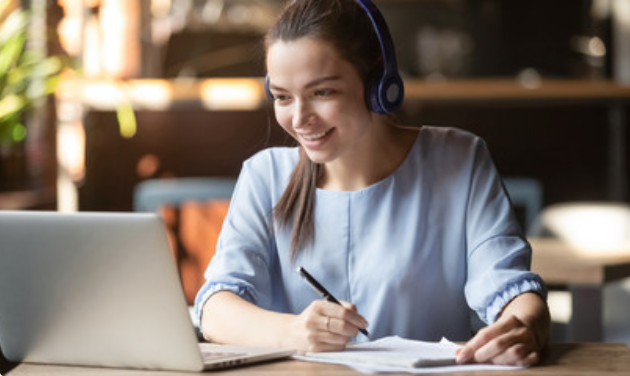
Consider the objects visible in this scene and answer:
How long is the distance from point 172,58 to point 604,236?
8.01 feet

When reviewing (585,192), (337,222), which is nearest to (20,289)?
(337,222)

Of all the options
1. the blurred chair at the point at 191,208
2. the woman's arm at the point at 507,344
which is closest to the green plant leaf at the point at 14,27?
the blurred chair at the point at 191,208

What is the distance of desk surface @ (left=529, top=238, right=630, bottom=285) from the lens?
88.0 inches

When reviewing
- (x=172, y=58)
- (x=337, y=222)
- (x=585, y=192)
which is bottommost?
(x=585, y=192)

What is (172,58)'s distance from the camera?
479 cm

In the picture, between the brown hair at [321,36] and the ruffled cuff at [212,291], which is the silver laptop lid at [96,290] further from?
the brown hair at [321,36]

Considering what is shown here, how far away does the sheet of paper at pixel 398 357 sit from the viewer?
1.23 m

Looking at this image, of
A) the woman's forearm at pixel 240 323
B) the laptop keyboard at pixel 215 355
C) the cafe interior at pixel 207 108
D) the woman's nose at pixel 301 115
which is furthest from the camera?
the cafe interior at pixel 207 108

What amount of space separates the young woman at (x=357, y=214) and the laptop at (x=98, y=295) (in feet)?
0.85

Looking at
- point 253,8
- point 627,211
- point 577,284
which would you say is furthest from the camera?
point 253,8

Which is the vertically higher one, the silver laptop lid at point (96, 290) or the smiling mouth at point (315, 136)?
the smiling mouth at point (315, 136)

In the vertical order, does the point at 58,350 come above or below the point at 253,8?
below

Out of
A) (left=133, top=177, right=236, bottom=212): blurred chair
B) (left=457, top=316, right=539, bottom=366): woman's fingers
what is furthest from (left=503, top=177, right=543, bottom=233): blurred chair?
(left=457, top=316, right=539, bottom=366): woman's fingers

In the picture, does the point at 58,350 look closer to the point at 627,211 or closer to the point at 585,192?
the point at 627,211
